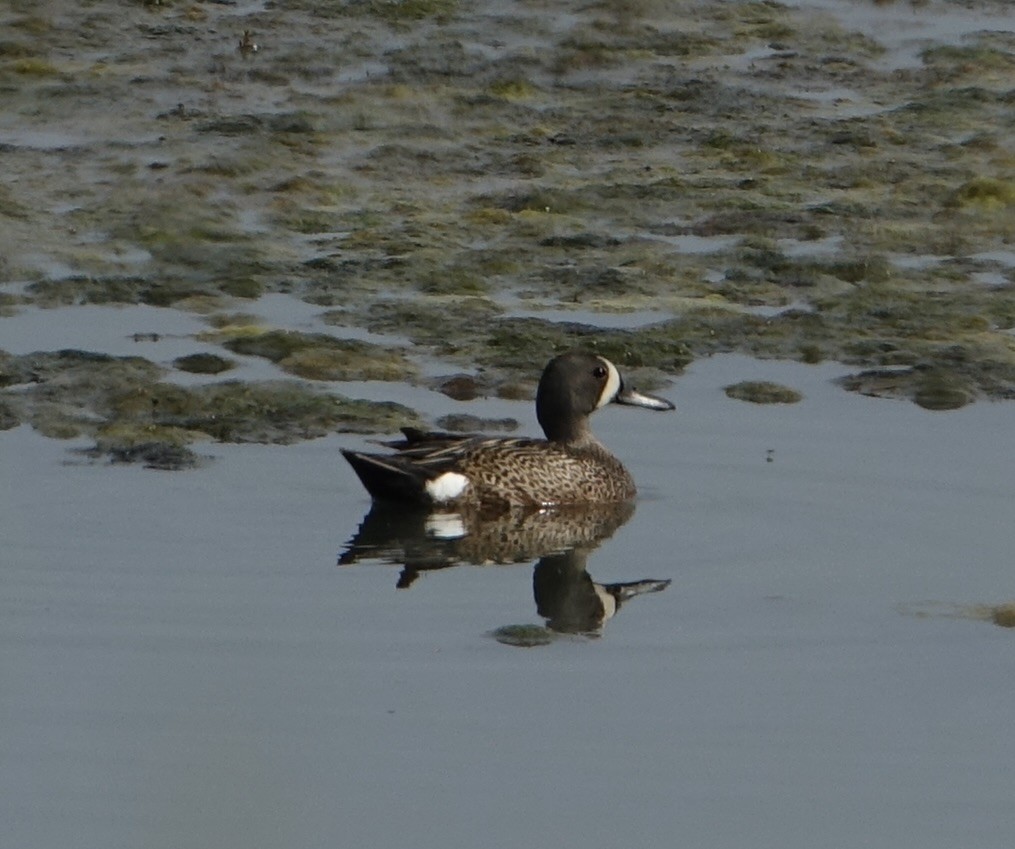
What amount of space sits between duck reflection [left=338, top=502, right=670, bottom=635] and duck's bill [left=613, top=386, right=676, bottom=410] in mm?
457

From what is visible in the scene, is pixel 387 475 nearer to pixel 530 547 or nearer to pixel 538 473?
pixel 530 547

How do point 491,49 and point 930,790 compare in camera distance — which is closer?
point 930,790

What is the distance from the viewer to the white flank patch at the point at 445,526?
8.81 meters

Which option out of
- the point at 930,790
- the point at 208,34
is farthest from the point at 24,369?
the point at 208,34

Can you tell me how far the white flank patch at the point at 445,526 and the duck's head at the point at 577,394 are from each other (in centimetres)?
62

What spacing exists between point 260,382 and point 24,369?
91 cm

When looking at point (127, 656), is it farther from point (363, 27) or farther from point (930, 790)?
point (363, 27)

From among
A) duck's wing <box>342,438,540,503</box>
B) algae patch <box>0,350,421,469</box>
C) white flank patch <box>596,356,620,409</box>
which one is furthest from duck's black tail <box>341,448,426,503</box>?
white flank patch <box>596,356,620,409</box>

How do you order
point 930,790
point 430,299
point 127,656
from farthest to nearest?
point 430,299, point 127,656, point 930,790

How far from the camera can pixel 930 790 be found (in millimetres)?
6156

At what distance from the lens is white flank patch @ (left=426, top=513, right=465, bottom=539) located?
881 cm

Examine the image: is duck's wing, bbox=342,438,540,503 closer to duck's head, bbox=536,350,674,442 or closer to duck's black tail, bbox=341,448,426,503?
duck's black tail, bbox=341,448,426,503

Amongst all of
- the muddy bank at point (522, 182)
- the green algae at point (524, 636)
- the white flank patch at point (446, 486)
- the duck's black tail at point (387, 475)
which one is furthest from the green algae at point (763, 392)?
the green algae at point (524, 636)

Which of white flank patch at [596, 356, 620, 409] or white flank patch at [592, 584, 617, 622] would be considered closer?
white flank patch at [592, 584, 617, 622]
